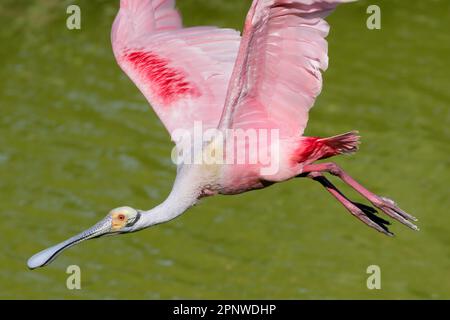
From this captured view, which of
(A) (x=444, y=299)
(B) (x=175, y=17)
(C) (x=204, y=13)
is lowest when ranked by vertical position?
(A) (x=444, y=299)

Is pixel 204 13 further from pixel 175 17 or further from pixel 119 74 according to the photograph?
pixel 175 17

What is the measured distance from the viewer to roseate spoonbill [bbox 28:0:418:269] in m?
8.80

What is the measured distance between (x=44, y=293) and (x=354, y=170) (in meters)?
3.91

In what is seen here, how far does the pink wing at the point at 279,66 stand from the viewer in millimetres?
8602

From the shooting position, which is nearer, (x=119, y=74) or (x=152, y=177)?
(x=152, y=177)

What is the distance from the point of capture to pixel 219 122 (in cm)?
920

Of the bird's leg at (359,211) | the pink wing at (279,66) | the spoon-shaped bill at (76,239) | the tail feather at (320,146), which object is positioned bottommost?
the spoon-shaped bill at (76,239)

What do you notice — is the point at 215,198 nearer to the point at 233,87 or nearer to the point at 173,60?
the point at 173,60

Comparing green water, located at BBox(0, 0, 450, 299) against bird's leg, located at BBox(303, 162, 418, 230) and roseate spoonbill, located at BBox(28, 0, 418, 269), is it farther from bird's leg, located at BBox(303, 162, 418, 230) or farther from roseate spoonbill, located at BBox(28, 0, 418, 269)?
bird's leg, located at BBox(303, 162, 418, 230)

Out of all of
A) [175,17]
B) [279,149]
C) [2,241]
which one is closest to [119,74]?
[2,241]

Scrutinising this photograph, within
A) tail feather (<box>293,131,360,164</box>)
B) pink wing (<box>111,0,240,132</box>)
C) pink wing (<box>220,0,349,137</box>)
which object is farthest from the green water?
pink wing (<box>220,0,349,137</box>)

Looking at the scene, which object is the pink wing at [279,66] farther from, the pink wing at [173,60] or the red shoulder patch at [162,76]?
the red shoulder patch at [162,76]

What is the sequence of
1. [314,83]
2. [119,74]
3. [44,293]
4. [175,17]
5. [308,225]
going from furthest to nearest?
[119,74], [308,225], [44,293], [175,17], [314,83]

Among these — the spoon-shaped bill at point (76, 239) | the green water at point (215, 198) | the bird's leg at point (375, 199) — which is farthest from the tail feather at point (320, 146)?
the green water at point (215, 198)
